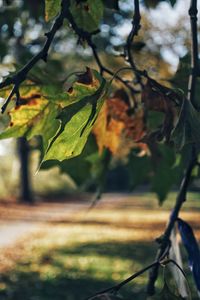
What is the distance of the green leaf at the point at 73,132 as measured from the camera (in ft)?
2.90

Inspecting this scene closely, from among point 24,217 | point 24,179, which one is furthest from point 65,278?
point 24,179

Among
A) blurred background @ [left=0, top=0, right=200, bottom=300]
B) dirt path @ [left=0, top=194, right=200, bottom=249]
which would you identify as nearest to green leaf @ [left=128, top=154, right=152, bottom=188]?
blurred background @ [left=0, top=0, right=200, bottom=300]

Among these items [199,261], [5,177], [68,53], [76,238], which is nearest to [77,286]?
[76,238]

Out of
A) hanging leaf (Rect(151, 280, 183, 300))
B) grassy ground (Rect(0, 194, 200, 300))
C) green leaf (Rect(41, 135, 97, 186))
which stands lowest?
grassy ground (Rect(0, 194, 200, 300))

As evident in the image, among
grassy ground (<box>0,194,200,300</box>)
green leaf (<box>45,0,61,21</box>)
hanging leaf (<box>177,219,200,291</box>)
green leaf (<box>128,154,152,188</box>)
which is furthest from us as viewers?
grassy ground (<box>0,194,200,300</box>)

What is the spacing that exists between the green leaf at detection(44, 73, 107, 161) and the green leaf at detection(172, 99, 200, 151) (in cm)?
13

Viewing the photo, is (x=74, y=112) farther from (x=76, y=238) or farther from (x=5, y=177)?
(x=5, y=177)

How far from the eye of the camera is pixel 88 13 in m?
1.37

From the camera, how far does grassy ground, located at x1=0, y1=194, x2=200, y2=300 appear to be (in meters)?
9.15

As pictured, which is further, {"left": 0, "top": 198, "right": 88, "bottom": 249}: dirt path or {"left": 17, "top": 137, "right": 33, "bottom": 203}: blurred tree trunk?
{"left": 17, "top": 137, "right": 33, "bottom": 203}: blurred tree trunk

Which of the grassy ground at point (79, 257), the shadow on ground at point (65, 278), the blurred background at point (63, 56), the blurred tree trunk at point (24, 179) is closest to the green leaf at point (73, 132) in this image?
the blurred background at point (63, 56)

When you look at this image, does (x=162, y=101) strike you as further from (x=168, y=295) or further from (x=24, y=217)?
(x=24, y=217)

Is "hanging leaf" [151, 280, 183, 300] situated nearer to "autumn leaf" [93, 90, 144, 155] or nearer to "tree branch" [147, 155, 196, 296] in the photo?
"tree branch" [147, 155, 196, 296]

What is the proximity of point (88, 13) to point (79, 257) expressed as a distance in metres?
11.0
